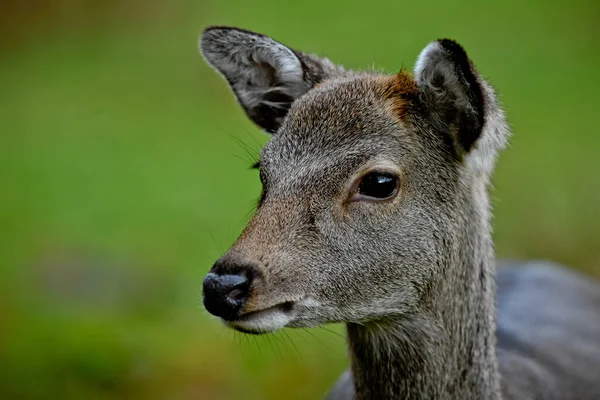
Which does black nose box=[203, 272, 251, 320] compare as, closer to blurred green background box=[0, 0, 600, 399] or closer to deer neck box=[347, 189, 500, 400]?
deer neck box=[347, 189, 500, 400]

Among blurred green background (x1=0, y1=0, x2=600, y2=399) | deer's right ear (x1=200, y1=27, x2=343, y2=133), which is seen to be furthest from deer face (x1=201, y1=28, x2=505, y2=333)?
blurred green background (x1=0, y1=0, x2=600, y2=399)

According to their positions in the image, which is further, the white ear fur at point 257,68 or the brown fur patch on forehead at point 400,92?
the white ear fur at point 257,68

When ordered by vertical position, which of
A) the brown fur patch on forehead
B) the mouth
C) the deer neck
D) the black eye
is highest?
the brown fur patch on forehead

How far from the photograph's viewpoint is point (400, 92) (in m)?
4.82

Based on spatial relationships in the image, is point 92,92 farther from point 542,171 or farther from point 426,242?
point 426,242

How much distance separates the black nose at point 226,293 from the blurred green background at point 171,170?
1.08 m

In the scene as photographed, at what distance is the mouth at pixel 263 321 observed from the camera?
4.12 metres

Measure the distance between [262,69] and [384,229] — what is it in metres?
1.41

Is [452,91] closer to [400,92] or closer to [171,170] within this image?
[400,92]

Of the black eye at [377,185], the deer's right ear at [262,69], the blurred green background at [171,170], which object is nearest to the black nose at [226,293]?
the black eye at [377,185]

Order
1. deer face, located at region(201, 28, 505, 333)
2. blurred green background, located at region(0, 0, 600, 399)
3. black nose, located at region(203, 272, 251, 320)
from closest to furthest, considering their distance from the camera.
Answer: black nose, located at region(203, 272, 251, 320), deer face, located at region(201, 28, 505, 333), blurred green background, located at region(0, 0, 600, 399)

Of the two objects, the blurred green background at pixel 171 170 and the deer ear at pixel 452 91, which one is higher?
the blurred green background at pixel 171 170

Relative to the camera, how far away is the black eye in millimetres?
4477

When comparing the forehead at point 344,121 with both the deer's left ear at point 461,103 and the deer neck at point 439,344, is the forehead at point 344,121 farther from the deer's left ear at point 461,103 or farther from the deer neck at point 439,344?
Result: the deer neck at point 439,344
